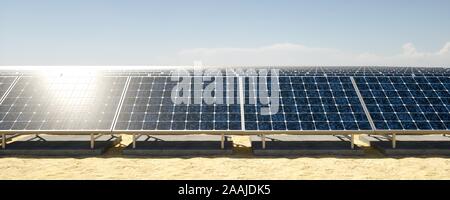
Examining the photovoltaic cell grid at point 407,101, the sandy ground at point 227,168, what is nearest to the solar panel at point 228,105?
the photovoltaic cell grid at point 407,101

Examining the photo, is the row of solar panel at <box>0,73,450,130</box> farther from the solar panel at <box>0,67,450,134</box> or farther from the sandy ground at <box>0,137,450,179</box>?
the sandy ground at <box>0,137,450,179</box>

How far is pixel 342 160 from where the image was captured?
16922mm

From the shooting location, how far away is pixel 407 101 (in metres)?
19.9

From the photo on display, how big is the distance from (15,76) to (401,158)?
23067mm

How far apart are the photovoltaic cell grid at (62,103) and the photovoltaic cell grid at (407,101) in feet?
44.9

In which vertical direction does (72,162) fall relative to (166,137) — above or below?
below

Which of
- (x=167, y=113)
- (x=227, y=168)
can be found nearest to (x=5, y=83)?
(x=167, y=113)

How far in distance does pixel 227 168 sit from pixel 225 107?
433 cm

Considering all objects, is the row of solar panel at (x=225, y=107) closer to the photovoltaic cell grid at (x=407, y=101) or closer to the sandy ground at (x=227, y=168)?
the photovoltaic cell grid at (x=407, y=101)

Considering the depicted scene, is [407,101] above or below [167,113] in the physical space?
above

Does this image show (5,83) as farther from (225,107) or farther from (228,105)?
(228,105)

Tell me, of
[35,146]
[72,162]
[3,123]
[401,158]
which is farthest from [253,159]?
[3,123]

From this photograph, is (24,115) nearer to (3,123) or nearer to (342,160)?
(3,123)

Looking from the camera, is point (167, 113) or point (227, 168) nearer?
point (227, 168)
